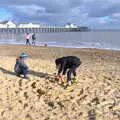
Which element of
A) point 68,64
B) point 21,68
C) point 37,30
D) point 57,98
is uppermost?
point 68,64

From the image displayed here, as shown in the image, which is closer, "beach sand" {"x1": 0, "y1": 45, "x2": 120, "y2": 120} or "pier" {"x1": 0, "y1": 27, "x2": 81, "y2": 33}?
"beach sand" {"x1": 0, "y1": 45, "x2": 120, "y2": 120}

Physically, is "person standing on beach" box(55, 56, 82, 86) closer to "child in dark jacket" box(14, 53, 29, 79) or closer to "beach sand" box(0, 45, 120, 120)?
"beach sand" box(0, 45, 120, 120)

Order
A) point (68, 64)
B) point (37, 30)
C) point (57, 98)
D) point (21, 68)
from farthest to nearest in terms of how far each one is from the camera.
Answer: point (37, 30)
point (21, 68)
point (68, 64)
point (57, 98)

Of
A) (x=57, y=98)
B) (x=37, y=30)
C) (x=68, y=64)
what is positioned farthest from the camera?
(x=37, y=30)

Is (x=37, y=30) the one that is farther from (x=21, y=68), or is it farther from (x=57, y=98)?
(x=57, y=98)

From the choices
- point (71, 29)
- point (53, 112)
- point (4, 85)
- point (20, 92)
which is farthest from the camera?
point (71, 29)

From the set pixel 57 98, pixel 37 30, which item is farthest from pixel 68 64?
pixel 37 30

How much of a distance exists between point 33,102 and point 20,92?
996 millimetres

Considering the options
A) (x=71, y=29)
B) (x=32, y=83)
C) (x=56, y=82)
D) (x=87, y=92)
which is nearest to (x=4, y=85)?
(x=32, y=83)

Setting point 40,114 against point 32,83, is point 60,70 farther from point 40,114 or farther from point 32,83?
point 40,114

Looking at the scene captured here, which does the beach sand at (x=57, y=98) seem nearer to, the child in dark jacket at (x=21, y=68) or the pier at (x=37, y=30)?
the child in dark jacket at (x=21, y=68)

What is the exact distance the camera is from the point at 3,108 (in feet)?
31.1

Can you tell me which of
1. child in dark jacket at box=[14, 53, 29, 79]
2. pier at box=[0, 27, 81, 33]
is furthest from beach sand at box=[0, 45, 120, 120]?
pier at box=[0, 27, 81, 33]

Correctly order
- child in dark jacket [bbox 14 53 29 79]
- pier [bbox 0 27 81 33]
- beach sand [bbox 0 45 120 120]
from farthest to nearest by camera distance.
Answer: pier [bbox 0 27 81 33], child in dark jacket [bbox 14 53 29 79], beach sand [bbox 0 45 120 120]
